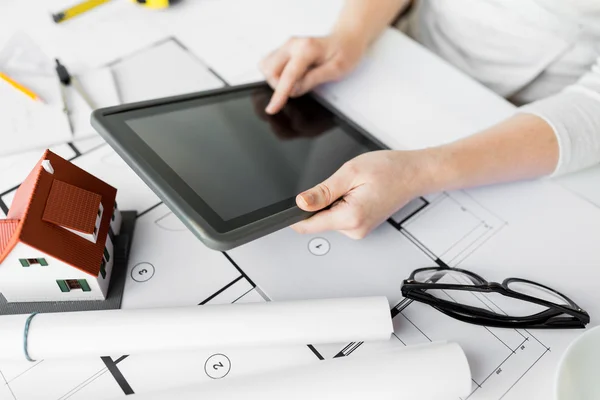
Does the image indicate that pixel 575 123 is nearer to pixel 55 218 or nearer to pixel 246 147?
pixel 246 147

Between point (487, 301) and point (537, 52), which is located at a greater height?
point (537, 52)

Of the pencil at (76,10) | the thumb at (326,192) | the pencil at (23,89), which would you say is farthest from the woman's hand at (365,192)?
the pencil at (76,10)

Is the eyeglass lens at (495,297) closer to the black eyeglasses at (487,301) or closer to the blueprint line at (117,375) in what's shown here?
the black eyeglasses at (487,301)

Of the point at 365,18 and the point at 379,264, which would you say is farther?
the point at 365,18

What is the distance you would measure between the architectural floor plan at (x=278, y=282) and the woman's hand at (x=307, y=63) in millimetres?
201

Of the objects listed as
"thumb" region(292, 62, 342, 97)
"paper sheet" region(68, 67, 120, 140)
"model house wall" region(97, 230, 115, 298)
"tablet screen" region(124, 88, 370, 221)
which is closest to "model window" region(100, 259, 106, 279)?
"model house wall" region(97, 230, 115, 298)

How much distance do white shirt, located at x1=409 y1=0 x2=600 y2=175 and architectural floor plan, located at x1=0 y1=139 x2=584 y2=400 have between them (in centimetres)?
15

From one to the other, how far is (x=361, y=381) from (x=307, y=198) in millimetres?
180

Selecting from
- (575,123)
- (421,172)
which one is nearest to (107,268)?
(421,172)

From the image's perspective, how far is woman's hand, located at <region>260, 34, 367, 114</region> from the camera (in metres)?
0.70

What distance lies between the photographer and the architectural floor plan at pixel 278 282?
497mm

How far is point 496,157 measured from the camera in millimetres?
638

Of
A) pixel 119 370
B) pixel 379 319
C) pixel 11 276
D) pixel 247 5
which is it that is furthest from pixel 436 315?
pixel 247 5

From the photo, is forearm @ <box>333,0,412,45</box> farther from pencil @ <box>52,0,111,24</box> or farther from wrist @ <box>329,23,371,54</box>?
pencil @ <box>52,0,111,24</box>
